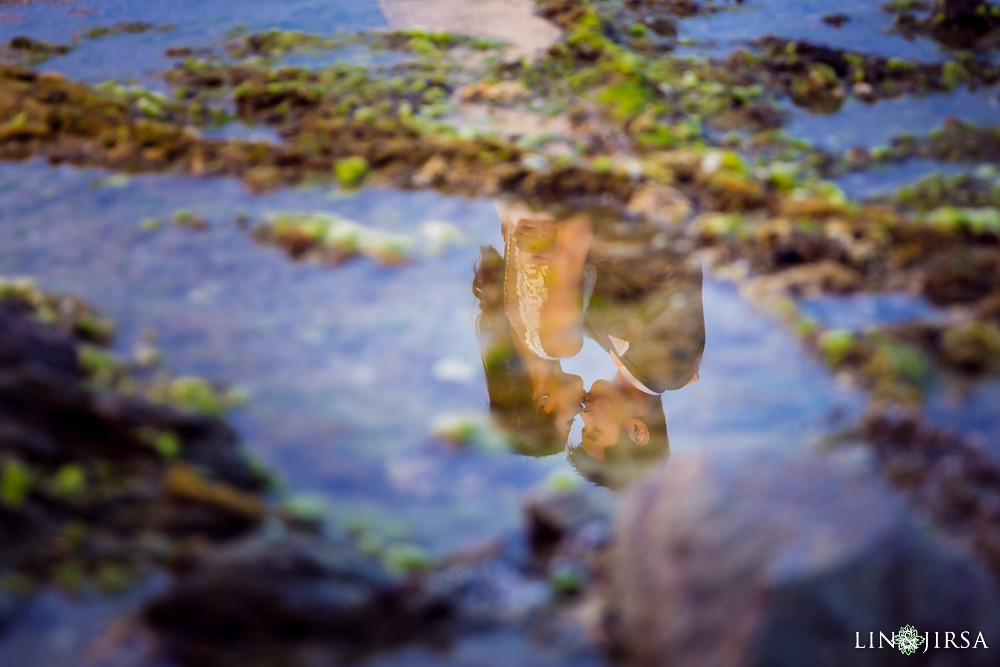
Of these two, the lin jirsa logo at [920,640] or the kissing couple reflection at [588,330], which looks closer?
the lin jirsa logo at [920,640]

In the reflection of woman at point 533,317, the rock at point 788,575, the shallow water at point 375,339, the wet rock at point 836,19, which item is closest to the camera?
the rock at point 788,575

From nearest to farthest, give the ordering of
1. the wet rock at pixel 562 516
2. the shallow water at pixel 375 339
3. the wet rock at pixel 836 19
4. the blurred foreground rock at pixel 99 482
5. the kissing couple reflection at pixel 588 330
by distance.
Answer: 1. the blurred foreground rock at pixel 99 482
2. the wet rock at pixel 562 516
3. the shallow water at pixel 375 339
4. the kissing couple reflection at pixel 588 330
5. the wet rock at pixel 836 19

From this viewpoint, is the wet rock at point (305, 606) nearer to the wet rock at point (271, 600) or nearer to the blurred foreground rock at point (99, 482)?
the wet rock at point (271, 600)

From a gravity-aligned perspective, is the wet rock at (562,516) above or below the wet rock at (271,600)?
above

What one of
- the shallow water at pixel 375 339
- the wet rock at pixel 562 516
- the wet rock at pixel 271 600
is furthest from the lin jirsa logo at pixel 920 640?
the wet rock at pixel 271 600

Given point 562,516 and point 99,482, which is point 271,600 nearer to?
point 99,482

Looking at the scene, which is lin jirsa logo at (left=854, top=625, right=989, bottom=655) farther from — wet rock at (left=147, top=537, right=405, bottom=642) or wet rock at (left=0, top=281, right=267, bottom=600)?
wet rock at (left=0, top=281, right=267, bottom=600)

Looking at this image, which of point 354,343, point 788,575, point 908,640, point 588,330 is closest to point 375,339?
point 354,343
